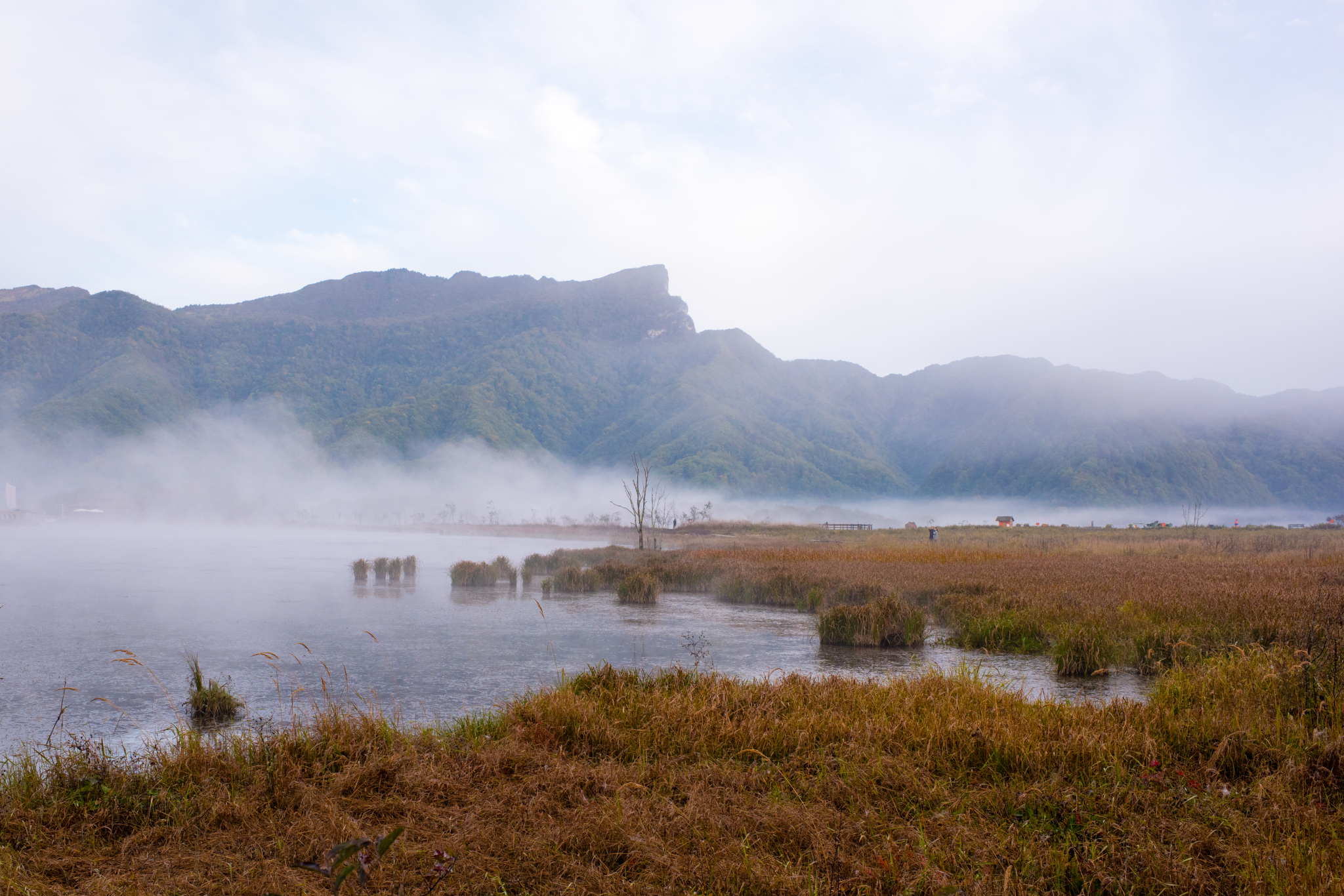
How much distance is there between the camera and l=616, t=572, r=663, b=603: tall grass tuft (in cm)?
2019

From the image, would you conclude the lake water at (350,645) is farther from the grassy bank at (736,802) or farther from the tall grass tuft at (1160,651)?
the grassy bank at (736,802)

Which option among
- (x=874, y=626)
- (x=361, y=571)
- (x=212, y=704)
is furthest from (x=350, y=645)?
(x=361, y=571)

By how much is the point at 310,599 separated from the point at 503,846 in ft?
61.2

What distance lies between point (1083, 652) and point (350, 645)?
39.5 ft

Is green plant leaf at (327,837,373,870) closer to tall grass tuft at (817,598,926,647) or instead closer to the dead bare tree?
tall grass tuft at (817,598,926,647)

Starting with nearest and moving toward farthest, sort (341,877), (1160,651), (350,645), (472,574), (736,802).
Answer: (341,877) < (736,802) < (1160,651) < (350,645) < (472,574)

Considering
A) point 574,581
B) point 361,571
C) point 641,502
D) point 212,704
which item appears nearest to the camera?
point 212,704

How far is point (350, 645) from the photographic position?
1288 centimetres

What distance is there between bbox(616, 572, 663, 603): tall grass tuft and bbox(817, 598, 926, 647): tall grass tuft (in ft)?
23.9

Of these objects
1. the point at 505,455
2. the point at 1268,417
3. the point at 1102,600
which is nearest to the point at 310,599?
the point at 1102,600

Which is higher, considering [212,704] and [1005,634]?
[212,704]

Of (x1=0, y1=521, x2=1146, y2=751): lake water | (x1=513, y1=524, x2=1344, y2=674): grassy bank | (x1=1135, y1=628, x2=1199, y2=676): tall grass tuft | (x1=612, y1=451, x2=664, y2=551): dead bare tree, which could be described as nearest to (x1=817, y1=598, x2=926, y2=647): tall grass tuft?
(x1=513, y1=524, x2=1344, y2=674): grassy bank

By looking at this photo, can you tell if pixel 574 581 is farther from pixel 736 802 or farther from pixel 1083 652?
pixel 736 802

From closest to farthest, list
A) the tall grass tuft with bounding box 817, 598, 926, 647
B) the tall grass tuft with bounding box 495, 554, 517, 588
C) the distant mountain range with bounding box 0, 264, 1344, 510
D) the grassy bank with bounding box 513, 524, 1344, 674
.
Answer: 1. the grassy bank with bounding box 513, 524, 1344, 674
2. the tall grass tuft with bounding box 817, 598, 926, 647
3. the tall grass tuft with bounding box 495, 554, 517, 588
4. the distant mountain range with bounding box 0, 264, 1344, 510
